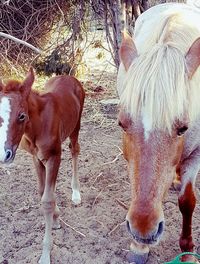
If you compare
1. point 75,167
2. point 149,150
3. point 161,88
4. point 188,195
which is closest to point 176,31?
point 161,88

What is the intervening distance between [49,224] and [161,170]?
102cm

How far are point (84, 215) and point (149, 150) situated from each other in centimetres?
134

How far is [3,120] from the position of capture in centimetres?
221

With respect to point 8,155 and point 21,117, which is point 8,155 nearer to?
point 8,155

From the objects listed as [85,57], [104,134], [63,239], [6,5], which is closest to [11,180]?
[63,239]

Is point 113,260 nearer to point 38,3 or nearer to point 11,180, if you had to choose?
point 11,180

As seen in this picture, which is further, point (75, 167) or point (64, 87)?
point (75, 167)

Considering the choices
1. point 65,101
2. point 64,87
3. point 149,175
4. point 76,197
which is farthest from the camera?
point 76,197

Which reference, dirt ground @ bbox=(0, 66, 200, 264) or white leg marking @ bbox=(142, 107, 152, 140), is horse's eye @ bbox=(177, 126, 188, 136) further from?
dirt ground @ bbox=(0, 66, 200, 264)

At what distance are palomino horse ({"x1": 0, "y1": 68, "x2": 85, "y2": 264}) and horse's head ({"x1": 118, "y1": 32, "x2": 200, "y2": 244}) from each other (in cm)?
69

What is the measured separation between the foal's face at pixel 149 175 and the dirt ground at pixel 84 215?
0.81 metres

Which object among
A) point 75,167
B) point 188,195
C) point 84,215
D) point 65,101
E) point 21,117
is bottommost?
point 84,215

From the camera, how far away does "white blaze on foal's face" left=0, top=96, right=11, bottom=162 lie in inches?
85.4

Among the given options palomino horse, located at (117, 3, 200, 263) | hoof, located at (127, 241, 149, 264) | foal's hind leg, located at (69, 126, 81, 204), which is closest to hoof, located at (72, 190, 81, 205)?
foal's hind leg, located at (69, 126, 81, 204)
